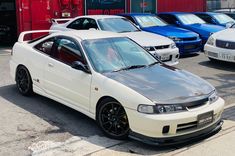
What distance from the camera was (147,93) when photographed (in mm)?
4961

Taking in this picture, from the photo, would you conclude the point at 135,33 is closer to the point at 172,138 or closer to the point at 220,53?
the point at 220,53

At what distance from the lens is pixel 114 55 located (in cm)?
598

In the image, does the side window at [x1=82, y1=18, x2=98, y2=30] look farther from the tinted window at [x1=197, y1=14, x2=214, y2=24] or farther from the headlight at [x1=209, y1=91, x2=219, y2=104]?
the tinted window at [x1=197, y1=14, x2=214, y2=24]

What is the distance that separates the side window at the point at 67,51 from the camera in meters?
5.95

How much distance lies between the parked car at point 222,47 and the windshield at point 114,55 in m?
4.49

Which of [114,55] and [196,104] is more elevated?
[114,55]

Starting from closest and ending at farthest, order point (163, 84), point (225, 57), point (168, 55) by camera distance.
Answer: point (163, 84) → point (168, 55) → point (225, 57)

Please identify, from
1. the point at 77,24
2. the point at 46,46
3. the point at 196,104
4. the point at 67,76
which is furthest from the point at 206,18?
the point at 196,104

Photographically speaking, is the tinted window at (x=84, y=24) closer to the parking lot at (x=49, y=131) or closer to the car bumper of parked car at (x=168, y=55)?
the car bumper of parked car at (x=168, y=55)

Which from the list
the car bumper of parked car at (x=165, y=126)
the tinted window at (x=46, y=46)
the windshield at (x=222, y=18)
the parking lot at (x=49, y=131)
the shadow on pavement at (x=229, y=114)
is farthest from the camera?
the windshield at (x=222, y=18)

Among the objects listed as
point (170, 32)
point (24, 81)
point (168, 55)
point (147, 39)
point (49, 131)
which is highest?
point (170, 32)

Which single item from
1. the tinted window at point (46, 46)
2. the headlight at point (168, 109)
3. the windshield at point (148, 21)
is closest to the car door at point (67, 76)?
the tinted window at point (46, 46)

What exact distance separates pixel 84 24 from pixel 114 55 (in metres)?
5.74

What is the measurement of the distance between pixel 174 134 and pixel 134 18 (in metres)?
8.66
